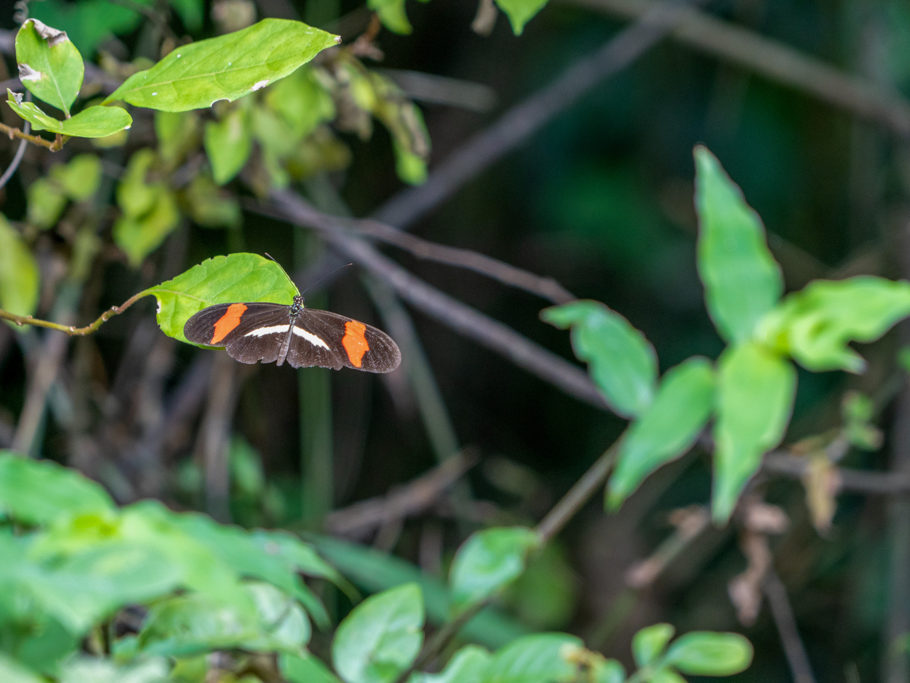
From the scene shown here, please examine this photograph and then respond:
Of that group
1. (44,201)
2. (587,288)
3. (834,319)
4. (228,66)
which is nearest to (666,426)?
(834,319)

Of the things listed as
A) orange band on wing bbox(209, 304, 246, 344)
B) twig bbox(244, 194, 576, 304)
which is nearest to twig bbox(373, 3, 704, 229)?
twig bbox(244, 194, 576, 304)

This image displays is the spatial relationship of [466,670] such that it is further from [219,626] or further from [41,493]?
[41,493]

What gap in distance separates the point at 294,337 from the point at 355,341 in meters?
0.13

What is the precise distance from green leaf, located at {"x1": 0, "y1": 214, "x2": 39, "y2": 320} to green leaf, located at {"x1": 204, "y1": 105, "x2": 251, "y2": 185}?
0.31 meters

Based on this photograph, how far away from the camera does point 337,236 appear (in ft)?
4.59

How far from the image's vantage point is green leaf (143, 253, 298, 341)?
0.60 metres

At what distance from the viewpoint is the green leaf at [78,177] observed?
3.83 feet

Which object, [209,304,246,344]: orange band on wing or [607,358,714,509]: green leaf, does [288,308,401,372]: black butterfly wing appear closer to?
[209,304,246,344]: orange band on wing

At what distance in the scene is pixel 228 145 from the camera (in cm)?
102

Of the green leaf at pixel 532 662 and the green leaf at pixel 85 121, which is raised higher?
the green leaf at pixel 85 121

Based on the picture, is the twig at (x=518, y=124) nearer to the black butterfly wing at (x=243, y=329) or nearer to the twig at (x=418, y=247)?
the twig at (x=418, y=247)

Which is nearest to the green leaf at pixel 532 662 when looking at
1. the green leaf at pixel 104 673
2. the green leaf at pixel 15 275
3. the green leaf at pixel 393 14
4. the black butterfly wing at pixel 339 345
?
the black butterfly wing at pixel 339 345

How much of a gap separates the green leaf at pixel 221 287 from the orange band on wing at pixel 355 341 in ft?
0.61

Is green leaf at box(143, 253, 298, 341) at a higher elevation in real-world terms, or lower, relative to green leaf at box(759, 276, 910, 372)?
higher
